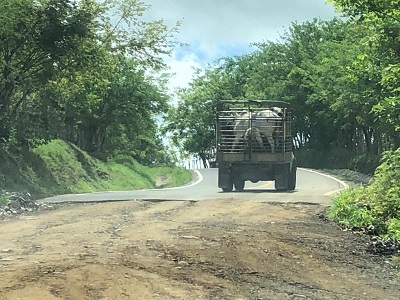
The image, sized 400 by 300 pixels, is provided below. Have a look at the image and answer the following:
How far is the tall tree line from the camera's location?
725 inches

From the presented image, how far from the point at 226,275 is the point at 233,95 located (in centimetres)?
6624

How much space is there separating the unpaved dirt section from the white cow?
9.09m

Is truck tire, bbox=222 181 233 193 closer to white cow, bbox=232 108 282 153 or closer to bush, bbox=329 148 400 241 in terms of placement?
white cow, bbox=232 108 282 153

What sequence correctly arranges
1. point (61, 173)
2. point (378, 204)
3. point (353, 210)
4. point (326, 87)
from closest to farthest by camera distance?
point (378, 204) → point (353, 210) → point (61, 173) → point (326, 87)

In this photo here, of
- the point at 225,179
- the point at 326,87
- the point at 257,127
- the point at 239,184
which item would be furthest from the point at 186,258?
the point at 326,87

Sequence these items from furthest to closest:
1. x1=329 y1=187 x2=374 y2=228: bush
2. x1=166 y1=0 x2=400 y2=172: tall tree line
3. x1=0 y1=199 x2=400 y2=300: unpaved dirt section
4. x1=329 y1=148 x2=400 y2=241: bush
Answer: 1. x1=166 y1=0 x2=400 y2=172: tall tree line
2. x1=329 y1=187 x2=374 y2=228: bush
3. x1=329 y1=148 x2=400 y2=241: bush
4. x1=0 y1=199 x2=400 y2=300: unpaved dirt section

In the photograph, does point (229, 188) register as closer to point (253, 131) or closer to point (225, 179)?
point (225, 179)

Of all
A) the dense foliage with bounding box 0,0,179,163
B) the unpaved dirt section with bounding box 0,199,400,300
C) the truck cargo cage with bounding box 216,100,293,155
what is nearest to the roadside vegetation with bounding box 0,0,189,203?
the dense foliage with bounding box 0,0,179,163

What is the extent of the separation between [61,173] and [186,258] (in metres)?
21.7

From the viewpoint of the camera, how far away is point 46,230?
12133 millimetres

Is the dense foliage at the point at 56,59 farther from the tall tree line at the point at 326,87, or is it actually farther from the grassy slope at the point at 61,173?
the tall tree line at the point at 326,87

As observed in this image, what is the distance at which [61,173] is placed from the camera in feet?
99.0

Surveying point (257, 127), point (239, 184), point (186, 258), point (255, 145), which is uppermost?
point (257, 127)

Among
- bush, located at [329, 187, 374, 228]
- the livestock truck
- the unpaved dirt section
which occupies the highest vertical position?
the livestock truck
